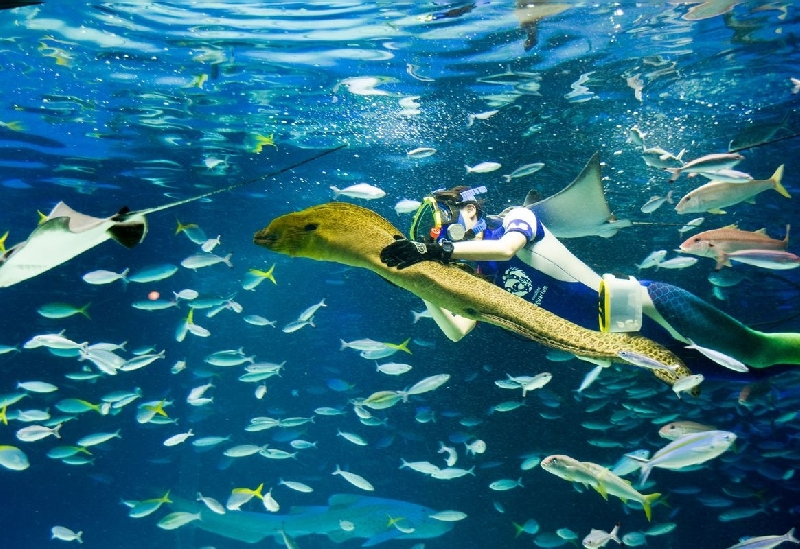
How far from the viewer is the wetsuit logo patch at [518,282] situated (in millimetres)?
4199

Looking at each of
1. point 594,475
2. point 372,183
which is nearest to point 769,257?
point 594,475

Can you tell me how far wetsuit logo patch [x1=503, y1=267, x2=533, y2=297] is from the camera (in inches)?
165

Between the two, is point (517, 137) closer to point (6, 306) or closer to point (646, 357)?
point (646, 357)

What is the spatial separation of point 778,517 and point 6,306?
25561 millimetres

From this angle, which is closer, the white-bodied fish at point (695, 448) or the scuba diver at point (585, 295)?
the scuba diver at point (585, 295)

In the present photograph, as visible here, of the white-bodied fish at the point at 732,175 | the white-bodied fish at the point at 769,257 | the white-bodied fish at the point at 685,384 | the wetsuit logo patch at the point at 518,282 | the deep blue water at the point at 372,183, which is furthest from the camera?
the deep blue water at the point at 372,183

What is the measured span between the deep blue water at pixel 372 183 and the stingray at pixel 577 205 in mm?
2221

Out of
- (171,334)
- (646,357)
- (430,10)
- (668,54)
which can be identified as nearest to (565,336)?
(646,357)

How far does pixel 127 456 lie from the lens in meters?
18.8

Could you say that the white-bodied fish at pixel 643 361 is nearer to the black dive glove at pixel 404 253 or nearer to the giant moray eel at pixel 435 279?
the giant moray eel at pixel 435 279

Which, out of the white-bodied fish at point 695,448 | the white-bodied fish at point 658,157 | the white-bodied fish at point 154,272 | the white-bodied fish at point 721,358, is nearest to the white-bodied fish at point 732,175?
the white-bodied fish at point 658,157

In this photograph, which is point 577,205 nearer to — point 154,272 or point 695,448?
point 695,448

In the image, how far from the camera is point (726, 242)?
252 inches

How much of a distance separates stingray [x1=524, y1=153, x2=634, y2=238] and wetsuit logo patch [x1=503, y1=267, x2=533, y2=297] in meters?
1.41
